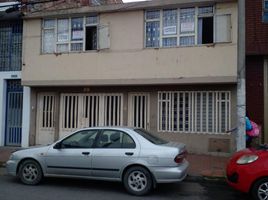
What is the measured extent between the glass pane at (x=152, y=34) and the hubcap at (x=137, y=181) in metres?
6.88

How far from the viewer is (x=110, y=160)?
322 inches

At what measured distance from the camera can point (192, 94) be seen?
13.6 m

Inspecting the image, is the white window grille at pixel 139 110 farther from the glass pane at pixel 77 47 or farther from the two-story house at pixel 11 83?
the two-story house at pixel 11 83

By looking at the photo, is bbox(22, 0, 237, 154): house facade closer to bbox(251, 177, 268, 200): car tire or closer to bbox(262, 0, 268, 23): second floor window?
bbox(262, 0, 268, 23): second floor window

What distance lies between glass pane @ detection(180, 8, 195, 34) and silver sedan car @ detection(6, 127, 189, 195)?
6061mm

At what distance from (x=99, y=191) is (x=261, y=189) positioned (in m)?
3.49

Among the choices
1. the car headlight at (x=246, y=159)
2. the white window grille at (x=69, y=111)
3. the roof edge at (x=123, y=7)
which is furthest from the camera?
the white window grille at (x=69, y=111)

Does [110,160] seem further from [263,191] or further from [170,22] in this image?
[170,22]

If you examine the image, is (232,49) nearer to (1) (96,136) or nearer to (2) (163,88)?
(2) (163,88)

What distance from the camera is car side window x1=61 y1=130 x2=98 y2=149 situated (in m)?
8.59

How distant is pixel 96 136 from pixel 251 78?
731 centimetres

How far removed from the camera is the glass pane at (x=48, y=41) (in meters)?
15.1

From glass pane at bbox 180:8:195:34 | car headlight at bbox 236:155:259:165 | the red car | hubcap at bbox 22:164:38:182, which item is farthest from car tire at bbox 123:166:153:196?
glass pane at bbox 180:8:195:34

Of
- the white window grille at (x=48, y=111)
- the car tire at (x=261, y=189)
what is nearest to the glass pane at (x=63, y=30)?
the white window grille at (x=48, y=111)
